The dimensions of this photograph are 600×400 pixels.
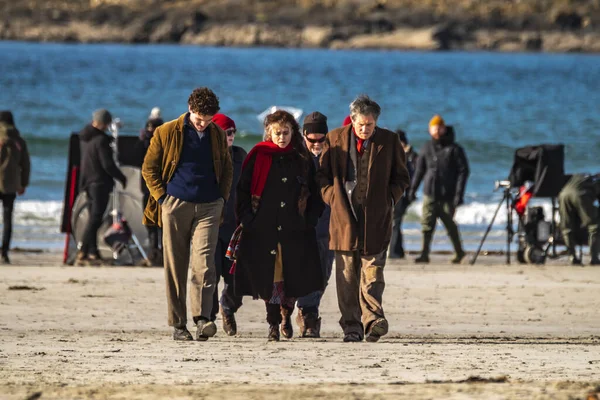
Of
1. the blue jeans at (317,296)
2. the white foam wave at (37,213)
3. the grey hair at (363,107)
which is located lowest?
the blue jeans at (317,296)

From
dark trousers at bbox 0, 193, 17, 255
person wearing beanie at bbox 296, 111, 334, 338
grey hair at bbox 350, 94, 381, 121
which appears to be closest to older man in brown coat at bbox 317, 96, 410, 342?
grey hair at bbox 350, 94, 381, 121

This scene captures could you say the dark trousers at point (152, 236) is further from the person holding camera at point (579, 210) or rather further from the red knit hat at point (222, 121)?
the red knit hat at point (222, 121)

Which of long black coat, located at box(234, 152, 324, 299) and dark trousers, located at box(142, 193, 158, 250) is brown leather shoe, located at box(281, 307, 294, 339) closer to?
long black coat, located at box(234, 152, 324, 299)

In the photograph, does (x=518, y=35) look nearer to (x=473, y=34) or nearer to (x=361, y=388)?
(x=473, y=34)

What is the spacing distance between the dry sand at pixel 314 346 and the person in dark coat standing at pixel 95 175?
57 cm

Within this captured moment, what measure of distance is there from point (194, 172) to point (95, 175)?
5.22 meters

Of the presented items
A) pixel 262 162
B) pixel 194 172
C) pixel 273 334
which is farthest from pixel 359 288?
pixel 194 172

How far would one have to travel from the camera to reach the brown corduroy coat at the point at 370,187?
361 inches

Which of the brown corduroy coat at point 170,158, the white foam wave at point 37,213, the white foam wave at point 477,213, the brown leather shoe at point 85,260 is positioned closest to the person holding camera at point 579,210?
the brown leather shoe at point 85,260

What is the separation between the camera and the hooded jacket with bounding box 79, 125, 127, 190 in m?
13.9

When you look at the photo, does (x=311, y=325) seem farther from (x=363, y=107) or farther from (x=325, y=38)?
(x=325, y=38)

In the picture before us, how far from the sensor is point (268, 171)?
9227mm

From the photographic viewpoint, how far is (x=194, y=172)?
9070 mm

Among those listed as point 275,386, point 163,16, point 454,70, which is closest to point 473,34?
point 163,16
